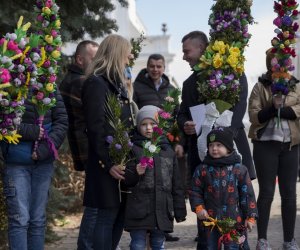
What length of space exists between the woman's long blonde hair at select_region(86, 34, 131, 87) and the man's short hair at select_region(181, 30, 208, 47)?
994mm

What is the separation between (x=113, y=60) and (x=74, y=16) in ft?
7.40

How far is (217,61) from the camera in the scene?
6246 millimetres

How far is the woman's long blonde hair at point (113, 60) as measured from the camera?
5.76 meters

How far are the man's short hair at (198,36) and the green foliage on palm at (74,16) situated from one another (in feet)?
5.01

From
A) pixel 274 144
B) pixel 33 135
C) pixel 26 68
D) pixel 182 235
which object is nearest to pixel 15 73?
pixel 26 68

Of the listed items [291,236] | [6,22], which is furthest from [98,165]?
[291,236]

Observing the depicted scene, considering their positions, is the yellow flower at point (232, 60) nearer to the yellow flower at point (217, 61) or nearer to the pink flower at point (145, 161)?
the yellow flower at point (217, 61)

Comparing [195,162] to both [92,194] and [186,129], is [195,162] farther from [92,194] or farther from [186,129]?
[92,194]

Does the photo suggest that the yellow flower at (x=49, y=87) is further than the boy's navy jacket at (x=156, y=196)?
Yes

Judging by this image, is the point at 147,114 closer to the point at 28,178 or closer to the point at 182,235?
the point at 28,178

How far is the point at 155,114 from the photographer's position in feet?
18.8

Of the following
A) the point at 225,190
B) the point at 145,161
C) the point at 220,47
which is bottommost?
the point at 225,190

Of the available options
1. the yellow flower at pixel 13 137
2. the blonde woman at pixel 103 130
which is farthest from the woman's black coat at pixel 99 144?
the yellow flower at pixel 13 137

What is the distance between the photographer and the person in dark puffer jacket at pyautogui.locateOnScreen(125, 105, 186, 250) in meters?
5.61
